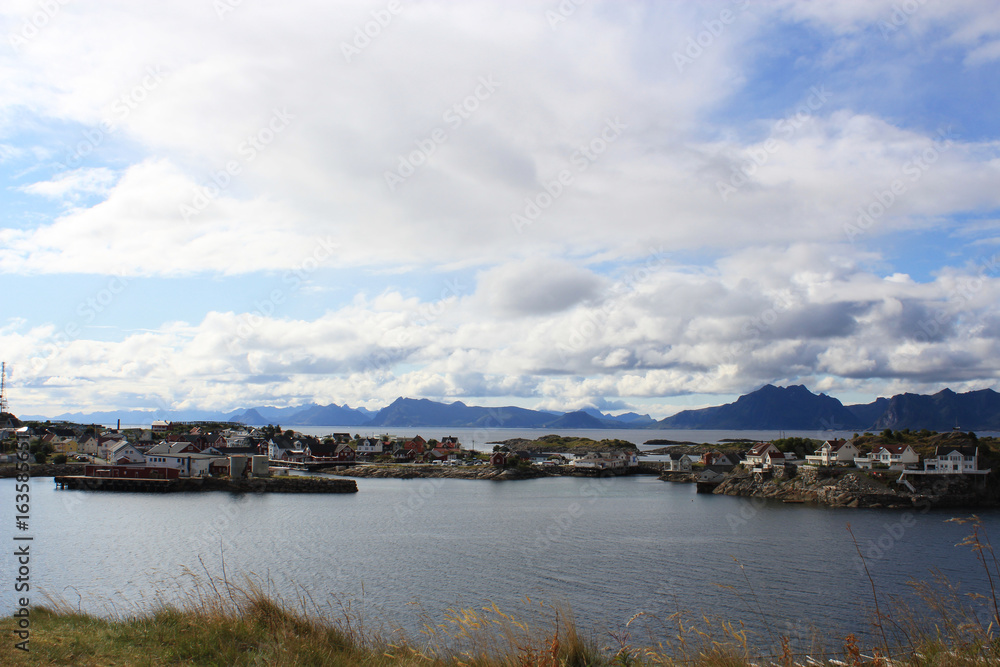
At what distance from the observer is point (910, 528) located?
44031 millimetres

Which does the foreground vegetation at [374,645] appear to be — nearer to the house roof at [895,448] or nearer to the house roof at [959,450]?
the house roof at [959,450]

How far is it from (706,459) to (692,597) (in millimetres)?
72353

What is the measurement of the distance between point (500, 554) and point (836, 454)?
5897 cm

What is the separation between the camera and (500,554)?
111 feet

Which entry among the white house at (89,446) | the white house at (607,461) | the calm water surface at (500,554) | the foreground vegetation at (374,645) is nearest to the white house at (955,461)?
the calm water surface at (500,554)

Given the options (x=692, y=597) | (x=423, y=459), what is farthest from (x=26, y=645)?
(x=423, y=459)

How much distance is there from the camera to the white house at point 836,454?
240 feet

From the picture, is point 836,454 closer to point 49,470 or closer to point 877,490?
point 877,490

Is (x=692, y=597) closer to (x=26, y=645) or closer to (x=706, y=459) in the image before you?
(x=26, y=645)

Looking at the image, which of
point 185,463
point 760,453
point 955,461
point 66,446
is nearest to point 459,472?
point 185,463

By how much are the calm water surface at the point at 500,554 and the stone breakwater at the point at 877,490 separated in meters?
4.13

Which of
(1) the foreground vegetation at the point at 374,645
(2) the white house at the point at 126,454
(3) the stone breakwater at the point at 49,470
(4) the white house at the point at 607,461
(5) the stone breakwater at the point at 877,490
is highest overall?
(1) the foreground vegetation at the point at 374,645

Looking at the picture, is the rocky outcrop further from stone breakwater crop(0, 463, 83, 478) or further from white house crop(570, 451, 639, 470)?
stone breakwater crop(0, 463, 83, 478)

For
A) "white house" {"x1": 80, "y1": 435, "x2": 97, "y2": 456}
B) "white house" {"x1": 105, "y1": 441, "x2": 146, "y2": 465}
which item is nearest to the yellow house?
"white house" {"x1": 80, "y1": 435, "x2": 97, "y2": 456}
